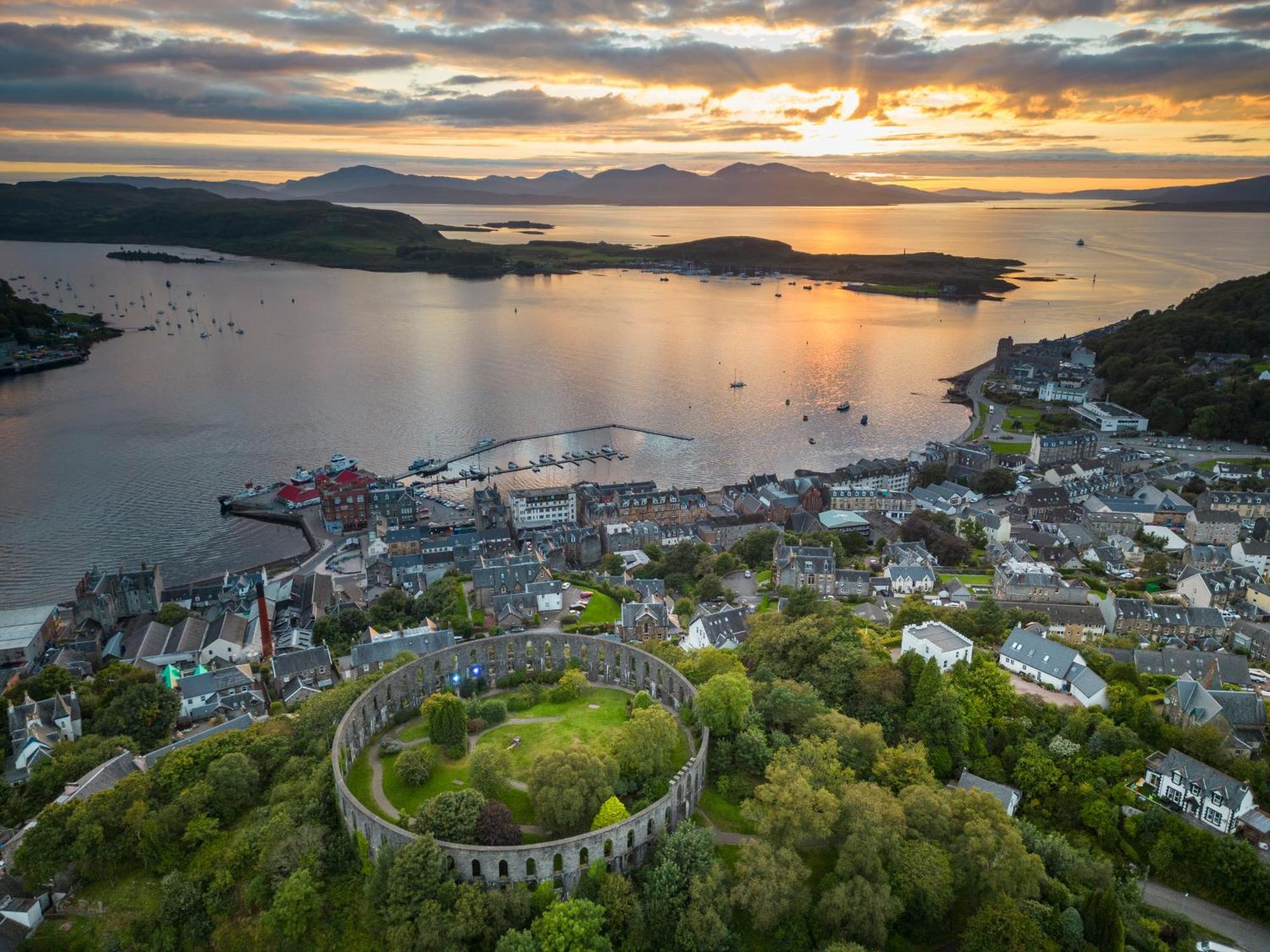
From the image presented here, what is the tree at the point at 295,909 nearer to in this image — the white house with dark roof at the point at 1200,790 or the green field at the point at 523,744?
the green field at the point at 523,744

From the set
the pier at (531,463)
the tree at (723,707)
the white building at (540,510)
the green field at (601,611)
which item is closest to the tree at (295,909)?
the tree at (723,707)

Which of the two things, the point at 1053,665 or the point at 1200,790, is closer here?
the point at 1200,790

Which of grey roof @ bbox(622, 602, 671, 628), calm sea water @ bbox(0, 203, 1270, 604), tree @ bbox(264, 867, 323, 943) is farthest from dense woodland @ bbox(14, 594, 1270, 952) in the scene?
calm sea water @ bbox(0, 203, 1270, 604)

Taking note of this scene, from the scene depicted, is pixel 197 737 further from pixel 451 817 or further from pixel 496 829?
pixel 496 829

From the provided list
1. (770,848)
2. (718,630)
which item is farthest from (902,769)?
(718,630)

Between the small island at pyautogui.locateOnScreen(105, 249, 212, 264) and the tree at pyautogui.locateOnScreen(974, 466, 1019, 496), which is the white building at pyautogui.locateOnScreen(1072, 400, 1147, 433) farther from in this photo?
the small island at pyautogui.locateOnScreen(105, 249, 212, 264)
